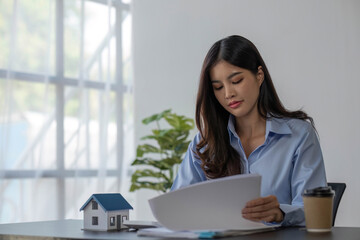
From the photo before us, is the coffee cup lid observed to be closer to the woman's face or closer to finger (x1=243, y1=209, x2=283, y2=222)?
finger (x1=243, y1=209, x2=283, y2=222)

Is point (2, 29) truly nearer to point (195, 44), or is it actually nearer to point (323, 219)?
point (195, 44)

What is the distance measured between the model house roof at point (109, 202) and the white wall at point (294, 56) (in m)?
2.56

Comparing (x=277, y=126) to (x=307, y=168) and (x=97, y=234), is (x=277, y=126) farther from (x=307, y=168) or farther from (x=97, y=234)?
(x=97, y=234)

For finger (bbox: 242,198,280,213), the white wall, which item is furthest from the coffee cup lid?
the white wall

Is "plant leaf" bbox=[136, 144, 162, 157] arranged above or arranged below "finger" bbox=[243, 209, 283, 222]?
above

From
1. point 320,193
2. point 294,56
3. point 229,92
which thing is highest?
point 294,56

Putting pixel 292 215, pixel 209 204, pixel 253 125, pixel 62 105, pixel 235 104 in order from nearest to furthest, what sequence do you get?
pixel 209 204, pixel 292 215, pixel 235 104, pixel 253 125, pixel 62 105

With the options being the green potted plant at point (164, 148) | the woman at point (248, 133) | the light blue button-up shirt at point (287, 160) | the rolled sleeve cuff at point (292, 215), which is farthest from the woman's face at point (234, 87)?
the green potted plant at point (164, 148)

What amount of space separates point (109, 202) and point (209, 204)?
0.45 meters

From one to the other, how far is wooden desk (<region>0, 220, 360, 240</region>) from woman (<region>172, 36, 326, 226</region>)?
30cm

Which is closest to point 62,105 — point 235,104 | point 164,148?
point 164,148

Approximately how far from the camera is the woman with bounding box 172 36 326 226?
6.18ft

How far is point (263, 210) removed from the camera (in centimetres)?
146

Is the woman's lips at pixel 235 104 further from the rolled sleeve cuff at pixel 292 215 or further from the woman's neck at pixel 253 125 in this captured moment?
the rolled sleeve cuff at pixel 292 215
